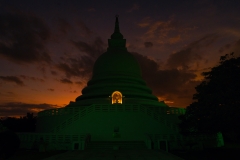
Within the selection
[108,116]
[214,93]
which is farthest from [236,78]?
[108,116]

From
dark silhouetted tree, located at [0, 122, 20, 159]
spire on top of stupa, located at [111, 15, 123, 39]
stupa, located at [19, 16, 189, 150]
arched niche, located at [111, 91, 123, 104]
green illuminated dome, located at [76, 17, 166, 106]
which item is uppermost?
spire on top of stupa, located at [111, 15, 123, 39]

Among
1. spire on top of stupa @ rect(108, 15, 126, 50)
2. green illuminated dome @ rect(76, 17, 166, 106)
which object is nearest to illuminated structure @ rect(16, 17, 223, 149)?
green illuminated dome @ rect(76, 17, 166, 106)

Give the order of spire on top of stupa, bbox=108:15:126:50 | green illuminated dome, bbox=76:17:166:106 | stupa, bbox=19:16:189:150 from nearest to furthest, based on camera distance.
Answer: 1. stupa, bbox=19:16:189:150
2. green illuminated dome, bbox=76:17:166:106
3. spire on top of stupa, bbox=108:15:126:50

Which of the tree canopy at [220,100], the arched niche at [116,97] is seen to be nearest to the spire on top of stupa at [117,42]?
the arched niche at [116,97]

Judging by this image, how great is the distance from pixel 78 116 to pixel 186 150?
13153 millimetres

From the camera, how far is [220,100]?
1973 cm

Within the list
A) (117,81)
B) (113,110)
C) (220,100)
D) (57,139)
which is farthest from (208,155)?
(117,81)

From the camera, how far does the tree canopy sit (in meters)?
19.0

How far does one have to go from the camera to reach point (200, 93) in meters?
23.0

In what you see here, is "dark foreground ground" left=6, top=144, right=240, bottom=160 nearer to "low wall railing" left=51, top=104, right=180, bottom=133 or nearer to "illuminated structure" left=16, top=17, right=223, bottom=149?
"illuminated structure" left=16, top=17, right=223, bottom=149

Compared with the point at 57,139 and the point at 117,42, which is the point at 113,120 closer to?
the point at 57,139

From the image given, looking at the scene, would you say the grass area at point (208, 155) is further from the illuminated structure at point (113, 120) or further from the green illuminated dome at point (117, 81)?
the green illuminated dome at point (117, 81)

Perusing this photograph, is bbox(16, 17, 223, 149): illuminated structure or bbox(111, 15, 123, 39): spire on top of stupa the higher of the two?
bbox(111, 15, 123, 39): spire on top of stupa

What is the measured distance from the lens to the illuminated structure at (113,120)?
2331 centimetres
